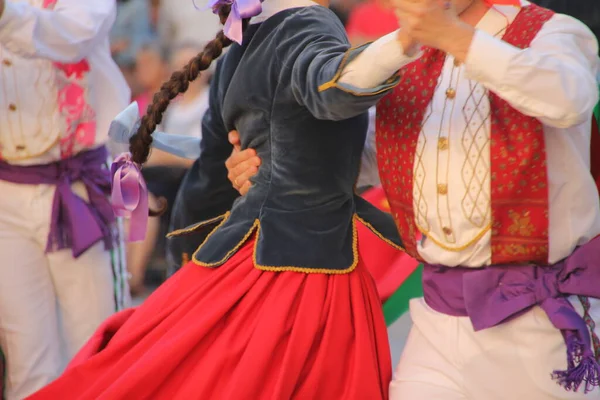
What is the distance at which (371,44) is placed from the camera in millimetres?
A: 1474

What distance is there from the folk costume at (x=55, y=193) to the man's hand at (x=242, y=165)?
69 cm

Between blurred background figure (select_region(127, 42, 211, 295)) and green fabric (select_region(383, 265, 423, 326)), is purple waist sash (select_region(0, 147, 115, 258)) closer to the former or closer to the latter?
green fabric (select_region(383, 265, 423, 326))

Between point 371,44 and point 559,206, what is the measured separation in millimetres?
451

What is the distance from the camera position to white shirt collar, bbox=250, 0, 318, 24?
1.79 m

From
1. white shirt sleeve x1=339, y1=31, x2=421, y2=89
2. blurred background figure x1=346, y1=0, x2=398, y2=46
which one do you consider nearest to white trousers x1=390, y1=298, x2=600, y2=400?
white shirt sleeve x1=339, y1=31, x2=421, y2=89

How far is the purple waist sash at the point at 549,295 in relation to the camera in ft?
5.05

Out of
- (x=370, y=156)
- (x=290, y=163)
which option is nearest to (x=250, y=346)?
(x=290, y=163)

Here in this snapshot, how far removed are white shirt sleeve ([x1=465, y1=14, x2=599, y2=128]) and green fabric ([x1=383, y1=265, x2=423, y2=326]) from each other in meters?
1.10

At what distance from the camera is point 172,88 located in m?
1.92

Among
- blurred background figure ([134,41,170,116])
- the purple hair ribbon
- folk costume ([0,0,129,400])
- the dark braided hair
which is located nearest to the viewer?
the purple hair ribbon

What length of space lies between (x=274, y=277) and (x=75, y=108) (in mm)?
1010

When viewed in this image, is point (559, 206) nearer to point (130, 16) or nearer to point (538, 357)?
point (538, 357)

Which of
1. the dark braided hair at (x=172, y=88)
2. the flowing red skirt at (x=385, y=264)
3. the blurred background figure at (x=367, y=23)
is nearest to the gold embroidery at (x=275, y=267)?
the dark braided hair at (x=172, y=88)

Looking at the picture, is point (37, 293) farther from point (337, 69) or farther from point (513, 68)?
point (513, 68)
